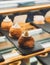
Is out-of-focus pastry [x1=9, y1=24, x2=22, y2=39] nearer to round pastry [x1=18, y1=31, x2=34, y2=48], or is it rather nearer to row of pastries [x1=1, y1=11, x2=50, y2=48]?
row of pastries [x1=1, y1=11, x2=50, y2=48]

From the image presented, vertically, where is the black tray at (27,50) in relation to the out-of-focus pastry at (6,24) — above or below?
below

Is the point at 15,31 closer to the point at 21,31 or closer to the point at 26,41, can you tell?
the point at 21,31

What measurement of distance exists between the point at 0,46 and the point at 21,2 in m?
0.43

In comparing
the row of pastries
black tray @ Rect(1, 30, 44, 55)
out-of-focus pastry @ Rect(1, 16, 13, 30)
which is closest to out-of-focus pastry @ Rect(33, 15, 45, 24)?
the row of pastries

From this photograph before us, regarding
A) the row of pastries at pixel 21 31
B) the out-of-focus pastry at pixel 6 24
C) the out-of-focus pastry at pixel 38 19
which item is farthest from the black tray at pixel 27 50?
the out-of-focus pastry at pixel 38 19

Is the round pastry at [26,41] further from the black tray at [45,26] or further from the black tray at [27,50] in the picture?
the black tray at [45,26]

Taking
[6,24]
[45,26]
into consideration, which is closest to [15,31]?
[6,24]

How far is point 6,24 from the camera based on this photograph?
3.64 feet

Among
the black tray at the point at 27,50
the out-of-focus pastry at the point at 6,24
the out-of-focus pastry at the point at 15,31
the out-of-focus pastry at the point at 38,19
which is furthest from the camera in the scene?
the out-of-focus pastry at the point at 38,19

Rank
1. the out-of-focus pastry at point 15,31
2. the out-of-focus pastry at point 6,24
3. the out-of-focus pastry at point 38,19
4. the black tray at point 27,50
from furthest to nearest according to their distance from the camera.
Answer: the out-of-focus pastry at point 38,19 → the out-of-focus pastry at point 6,24 → the out-of-focus pastry at point 15,31 → the black tray at point 27,50

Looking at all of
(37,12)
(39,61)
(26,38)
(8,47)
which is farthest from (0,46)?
(37,12)

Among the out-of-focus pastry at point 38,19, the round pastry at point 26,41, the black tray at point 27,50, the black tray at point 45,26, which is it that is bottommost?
the black tray at point 27,50

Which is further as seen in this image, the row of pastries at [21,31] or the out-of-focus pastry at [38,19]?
the out-of-focus pastry at [38,19]

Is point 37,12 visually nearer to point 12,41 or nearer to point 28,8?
point 28,8
